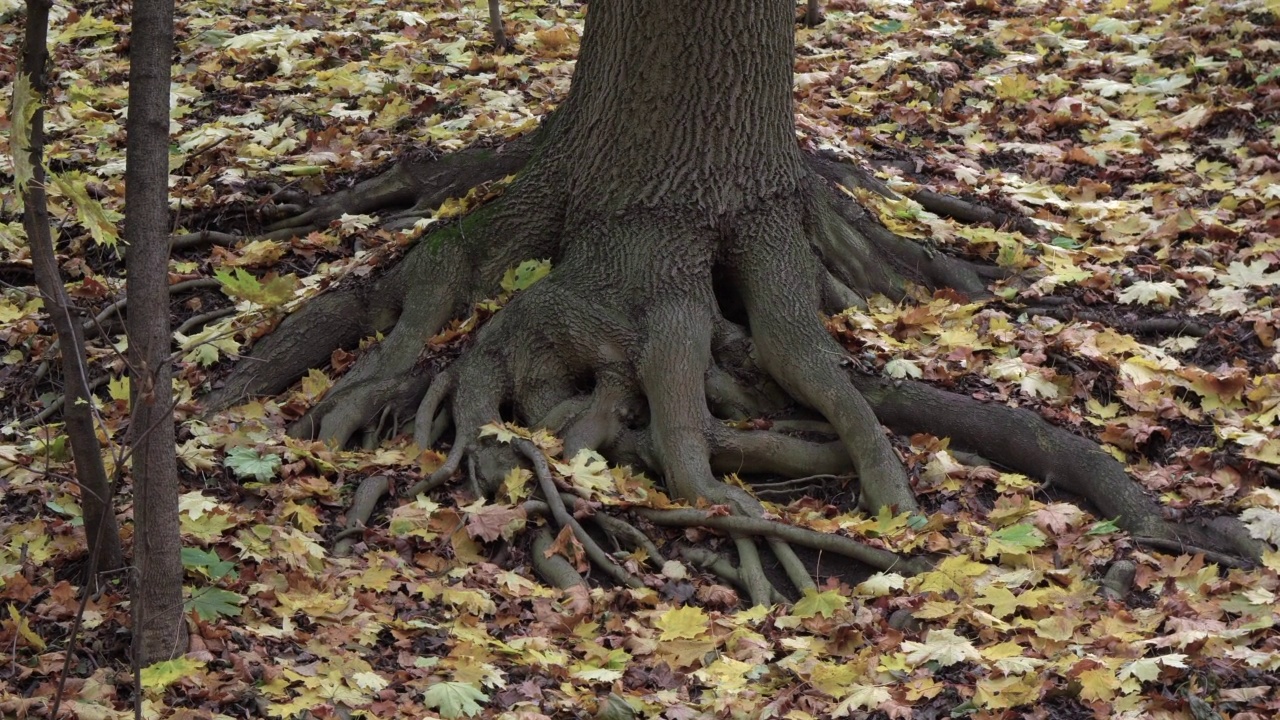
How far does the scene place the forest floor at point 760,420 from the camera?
382 centimetres

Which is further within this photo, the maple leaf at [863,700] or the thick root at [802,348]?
the thick root at [802,348]

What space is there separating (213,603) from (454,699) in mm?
912

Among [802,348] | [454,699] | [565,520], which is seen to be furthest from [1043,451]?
[454,699]

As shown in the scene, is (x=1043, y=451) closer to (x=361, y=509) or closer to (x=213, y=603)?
(x=361, y=509)

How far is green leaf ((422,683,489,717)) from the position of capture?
368 cm

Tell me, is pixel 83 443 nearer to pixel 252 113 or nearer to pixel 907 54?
pixel 252 113

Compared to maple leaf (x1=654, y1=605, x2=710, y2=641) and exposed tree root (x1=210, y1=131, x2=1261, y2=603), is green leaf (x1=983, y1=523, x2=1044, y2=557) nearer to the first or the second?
exposed tree root (x1=210, y1=131, x2=1261, y2=603)

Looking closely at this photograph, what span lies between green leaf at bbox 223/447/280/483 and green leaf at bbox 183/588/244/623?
960 millimetres

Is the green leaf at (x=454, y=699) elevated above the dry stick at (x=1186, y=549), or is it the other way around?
the dry stick at (x=1186, y=549)

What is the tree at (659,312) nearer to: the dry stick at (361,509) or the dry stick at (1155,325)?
the dry stick at (361,509)

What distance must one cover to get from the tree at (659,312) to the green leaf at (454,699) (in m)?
1.42

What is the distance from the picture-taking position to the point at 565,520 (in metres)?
4.84

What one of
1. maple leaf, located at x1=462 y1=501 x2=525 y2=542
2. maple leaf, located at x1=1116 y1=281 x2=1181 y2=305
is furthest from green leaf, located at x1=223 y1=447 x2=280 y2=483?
maple leaf, located at x1=1116 y1=281 x2=1181 y2=305

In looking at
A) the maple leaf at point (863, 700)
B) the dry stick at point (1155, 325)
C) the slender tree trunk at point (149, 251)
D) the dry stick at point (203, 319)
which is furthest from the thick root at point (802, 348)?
the slender tree trunk at point (149, 251)
